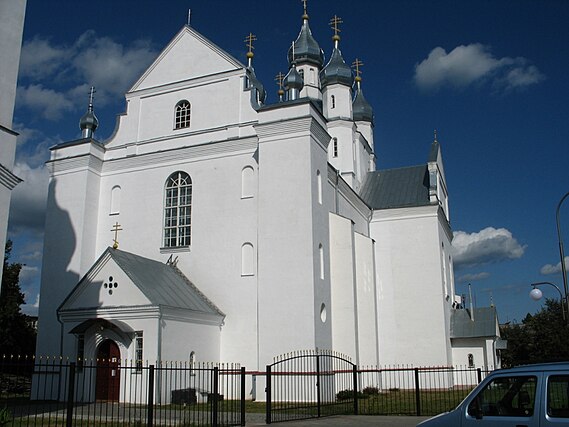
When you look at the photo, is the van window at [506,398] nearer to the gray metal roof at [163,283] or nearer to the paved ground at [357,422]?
the paved ground at [357,422]

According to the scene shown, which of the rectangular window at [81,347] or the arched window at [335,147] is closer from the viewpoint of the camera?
the rectangular window at [81,347]

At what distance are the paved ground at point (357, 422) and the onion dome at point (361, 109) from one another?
92.5 feet

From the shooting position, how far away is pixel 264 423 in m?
13.5

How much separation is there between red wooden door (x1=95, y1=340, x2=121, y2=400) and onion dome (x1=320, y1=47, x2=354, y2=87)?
22.0 metres

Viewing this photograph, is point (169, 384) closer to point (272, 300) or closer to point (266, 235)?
point (272, 300)

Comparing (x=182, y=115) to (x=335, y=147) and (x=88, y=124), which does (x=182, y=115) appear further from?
(x=335, y=147)

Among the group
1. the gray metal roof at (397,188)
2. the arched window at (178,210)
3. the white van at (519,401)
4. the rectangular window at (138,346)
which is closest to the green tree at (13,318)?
the arched window at (178,210)

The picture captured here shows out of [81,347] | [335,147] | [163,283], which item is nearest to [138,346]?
[81,347]

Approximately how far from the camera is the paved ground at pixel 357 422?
43.7 ft

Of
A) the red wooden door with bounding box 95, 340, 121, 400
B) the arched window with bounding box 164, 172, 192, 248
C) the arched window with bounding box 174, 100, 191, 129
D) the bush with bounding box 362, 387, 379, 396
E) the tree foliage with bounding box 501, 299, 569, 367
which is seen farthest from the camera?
the arched window with bounding box 174, 100, 191, 129

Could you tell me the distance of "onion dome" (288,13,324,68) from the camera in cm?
3212

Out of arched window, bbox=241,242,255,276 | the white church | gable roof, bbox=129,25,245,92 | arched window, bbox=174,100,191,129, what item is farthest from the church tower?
arched window, bbox=241,242,255,276

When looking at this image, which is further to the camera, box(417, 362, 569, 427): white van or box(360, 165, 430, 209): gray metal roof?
box(360, 165, 430, 209): gray metal roof

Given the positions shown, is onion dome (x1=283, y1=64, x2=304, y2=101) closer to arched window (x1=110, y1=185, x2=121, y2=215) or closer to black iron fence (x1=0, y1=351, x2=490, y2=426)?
arched window (x1=110, y1=185, x2=121, y2=215)
